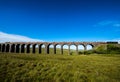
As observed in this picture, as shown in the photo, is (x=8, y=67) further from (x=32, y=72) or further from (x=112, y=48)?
(x=112, y=48)

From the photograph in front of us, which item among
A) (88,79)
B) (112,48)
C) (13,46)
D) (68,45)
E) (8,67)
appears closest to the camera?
(88,79)

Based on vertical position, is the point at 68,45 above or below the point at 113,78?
above

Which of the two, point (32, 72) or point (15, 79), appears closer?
point (15, 79)

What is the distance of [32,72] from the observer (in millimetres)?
20266

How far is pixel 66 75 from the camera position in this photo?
730 inches

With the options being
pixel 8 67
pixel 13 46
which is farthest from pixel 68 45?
pixel 8 67

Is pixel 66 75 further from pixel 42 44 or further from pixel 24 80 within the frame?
pixel 42 44

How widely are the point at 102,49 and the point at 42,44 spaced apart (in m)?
43.1

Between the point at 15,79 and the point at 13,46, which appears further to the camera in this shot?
the point at 13,46

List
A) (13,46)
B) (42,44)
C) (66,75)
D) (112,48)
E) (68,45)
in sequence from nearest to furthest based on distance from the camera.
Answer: (66,75) → (112,48) → (68,45) → (42,44) → (13,46)

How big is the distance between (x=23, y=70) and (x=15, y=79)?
316 centimetres

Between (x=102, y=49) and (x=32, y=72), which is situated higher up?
(x=102, y=49)

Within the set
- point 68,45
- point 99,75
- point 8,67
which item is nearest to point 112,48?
point 68,45

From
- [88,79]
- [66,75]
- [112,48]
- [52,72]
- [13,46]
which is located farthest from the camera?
[13,46]
